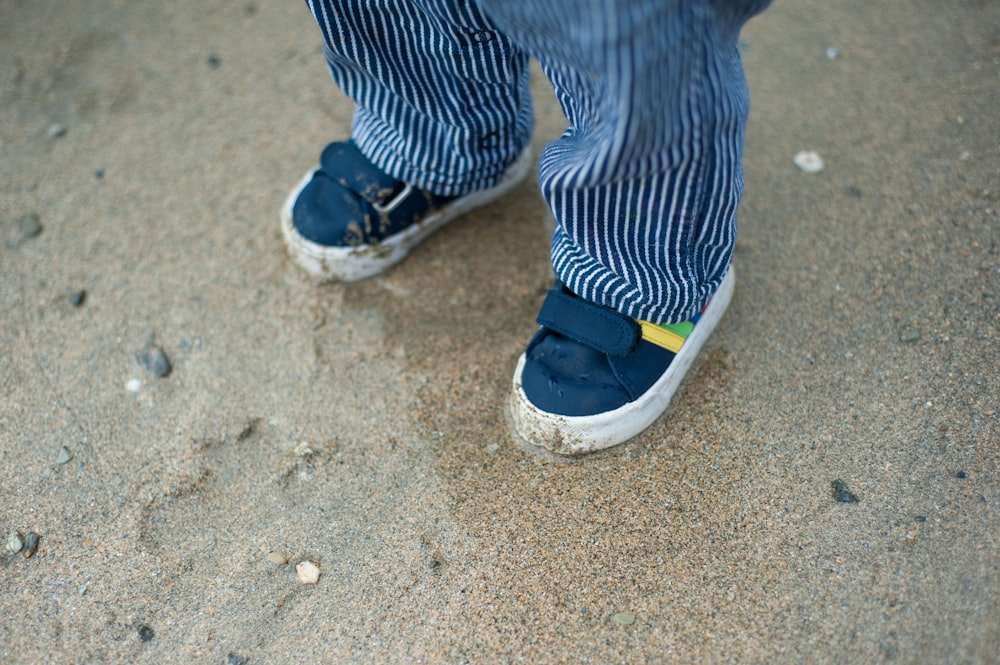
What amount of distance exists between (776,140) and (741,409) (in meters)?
0.69

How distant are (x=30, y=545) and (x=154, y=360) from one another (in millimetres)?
373

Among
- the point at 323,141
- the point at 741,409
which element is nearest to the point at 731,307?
the point at 741,409

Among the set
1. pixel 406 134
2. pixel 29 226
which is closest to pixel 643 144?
pixel 406 134

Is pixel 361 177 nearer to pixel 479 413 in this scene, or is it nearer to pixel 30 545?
pixel 479 413

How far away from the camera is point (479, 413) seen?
1.37 meters

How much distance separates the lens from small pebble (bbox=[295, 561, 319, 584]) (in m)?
1.21

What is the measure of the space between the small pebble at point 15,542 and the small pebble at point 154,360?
343 millimetres

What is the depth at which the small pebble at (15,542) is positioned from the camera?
1.26 meters

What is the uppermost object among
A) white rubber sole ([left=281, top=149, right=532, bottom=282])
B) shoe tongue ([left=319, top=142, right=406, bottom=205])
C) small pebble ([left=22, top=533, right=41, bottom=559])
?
shoe tongue ([left=319, top=142, right=406, bottom=205])

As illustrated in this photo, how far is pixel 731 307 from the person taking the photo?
144 cm

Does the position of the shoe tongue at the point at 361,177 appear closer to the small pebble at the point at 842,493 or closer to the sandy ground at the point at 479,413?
the sandy ground at the point at 479,413

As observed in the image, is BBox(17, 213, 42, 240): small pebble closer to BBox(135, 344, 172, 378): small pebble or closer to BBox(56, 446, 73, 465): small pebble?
BBox(135, 344, 172, 378): small pebble

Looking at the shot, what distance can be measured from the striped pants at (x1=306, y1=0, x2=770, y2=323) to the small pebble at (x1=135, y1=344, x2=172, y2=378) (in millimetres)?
545

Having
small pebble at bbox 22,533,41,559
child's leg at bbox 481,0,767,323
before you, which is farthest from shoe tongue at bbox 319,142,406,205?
small pebble at bbox 22,533,41,559
